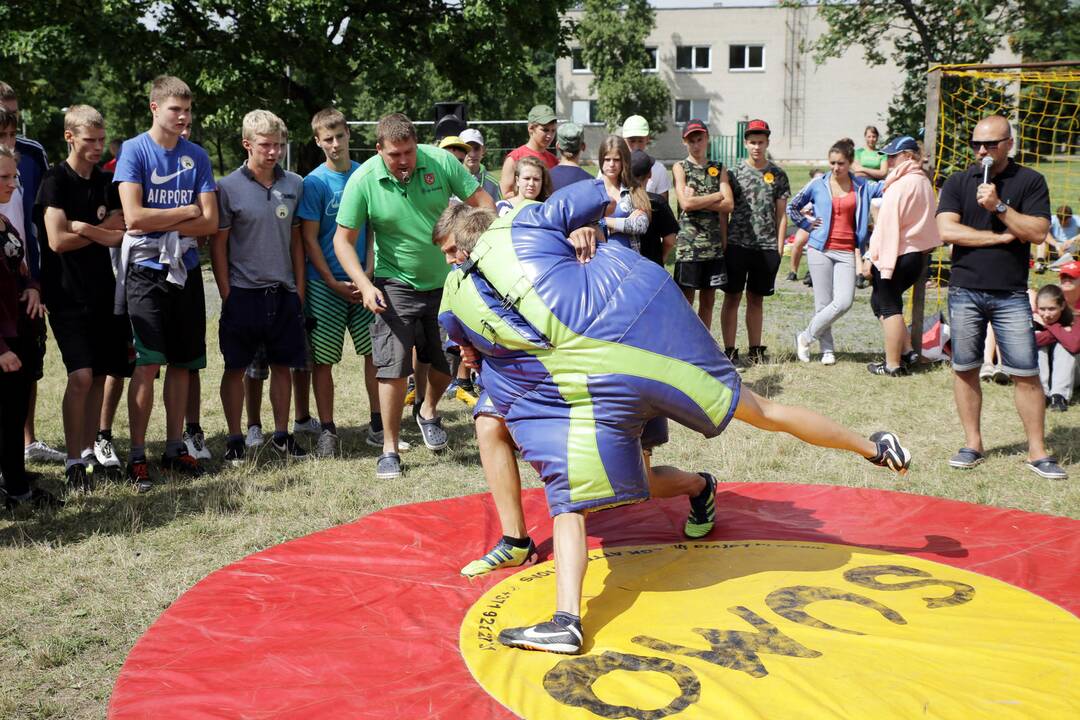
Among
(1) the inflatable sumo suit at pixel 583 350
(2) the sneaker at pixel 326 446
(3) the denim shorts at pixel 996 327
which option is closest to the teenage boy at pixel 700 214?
(3) the denim shorts at pixel 996 327

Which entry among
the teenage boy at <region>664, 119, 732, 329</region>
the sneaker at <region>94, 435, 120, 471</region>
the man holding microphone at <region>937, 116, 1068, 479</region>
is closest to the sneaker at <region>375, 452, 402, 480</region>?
the sneaker at <region>94, 435, 120, 471</region>

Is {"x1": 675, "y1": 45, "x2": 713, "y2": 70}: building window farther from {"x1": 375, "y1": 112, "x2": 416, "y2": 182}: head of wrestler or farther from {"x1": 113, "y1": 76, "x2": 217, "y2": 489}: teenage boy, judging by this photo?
{"x1": 113, "y1": 76, "x2": 217, "y2": 489}: teenage boy

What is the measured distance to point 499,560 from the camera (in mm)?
4141

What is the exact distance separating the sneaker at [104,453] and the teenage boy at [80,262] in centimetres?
21

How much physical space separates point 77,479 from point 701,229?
4.82 metres

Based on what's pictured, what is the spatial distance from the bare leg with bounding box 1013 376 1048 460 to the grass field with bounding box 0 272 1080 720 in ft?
0.49

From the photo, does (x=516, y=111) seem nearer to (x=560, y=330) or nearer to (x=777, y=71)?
(x=777, y=71)

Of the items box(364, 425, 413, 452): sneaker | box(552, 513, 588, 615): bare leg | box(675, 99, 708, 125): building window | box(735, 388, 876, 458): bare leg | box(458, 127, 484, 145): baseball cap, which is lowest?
box(364, 425, 413, 452): sneaker

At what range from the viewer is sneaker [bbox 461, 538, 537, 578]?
13.5 ft

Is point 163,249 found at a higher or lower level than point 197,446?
higher

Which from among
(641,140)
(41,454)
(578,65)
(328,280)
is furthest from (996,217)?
(578,65)

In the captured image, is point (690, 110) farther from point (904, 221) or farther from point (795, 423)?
point (795, 423)

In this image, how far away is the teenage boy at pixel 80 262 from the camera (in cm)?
515

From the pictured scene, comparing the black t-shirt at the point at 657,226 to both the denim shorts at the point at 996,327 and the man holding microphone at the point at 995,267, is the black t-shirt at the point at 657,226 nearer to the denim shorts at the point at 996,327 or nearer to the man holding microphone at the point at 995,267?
the man holding microphone at the point at 995,267
